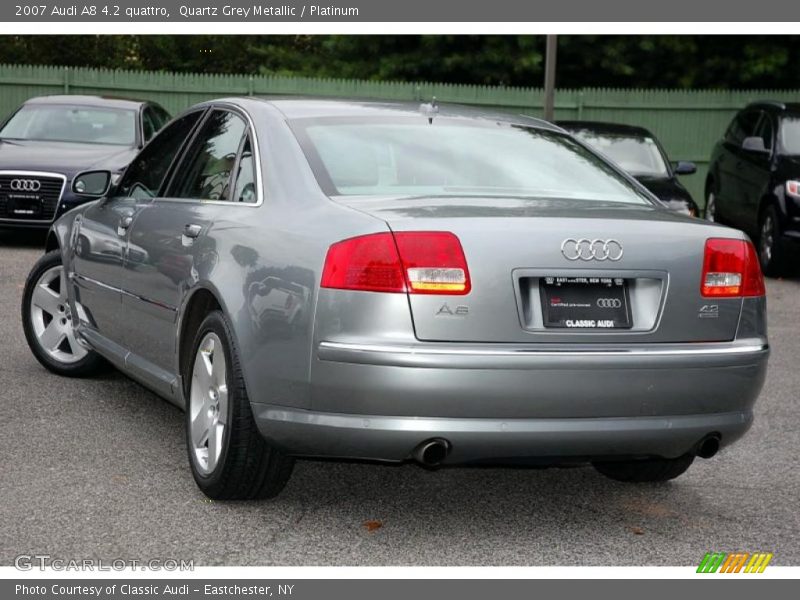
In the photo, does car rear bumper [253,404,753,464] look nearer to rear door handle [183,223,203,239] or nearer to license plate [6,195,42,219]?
rear door handle [183,223,203,239]

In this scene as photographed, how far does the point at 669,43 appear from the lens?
27672mm

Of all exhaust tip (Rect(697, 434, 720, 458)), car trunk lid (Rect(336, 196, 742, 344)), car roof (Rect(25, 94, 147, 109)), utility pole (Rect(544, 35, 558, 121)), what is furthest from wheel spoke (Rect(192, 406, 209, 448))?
utility pole (Rect(544, 35, 558, 121))

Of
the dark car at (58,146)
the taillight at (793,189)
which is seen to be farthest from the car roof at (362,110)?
the taillight at (793,189)

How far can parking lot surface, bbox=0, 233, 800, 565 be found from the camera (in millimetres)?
4793

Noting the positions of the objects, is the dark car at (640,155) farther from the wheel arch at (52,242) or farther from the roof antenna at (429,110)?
the roof antenna at (429,110)

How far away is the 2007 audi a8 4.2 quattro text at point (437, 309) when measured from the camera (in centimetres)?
460

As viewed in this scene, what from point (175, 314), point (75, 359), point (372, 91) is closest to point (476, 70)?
point (372, 91)

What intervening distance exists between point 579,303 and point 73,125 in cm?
1143

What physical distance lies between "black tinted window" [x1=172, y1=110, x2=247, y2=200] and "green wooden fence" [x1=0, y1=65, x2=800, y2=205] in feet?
60.6

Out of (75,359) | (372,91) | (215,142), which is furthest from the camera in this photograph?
(372,91)

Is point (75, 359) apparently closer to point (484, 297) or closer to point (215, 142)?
point (215, 142)

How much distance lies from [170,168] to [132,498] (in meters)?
1.71

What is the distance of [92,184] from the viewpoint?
24.1ft

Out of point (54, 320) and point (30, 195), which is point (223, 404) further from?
point (30, 195)
